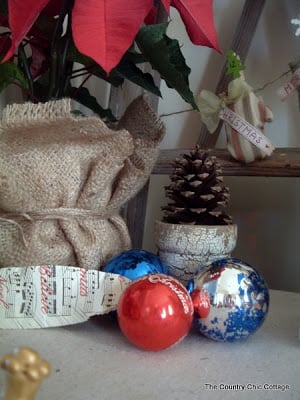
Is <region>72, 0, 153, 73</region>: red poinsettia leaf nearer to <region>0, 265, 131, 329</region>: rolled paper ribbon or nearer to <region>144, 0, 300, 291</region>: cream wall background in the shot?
<region>0, 265, 131, 329</region>: rolled paper ribbon

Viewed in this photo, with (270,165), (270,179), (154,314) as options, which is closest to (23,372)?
(154,314)

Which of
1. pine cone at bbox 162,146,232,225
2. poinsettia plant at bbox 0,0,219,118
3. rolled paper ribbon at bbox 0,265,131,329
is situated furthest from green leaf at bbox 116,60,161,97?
rolled paper ribbon at bbox 0,265,131,329

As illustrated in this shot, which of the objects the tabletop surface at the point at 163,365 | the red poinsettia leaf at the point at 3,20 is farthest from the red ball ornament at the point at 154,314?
the red poinsettia leaf at the point at 3,20

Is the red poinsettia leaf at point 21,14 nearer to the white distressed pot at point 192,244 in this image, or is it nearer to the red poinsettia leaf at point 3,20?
the red poinsettia leaf at point 3,20

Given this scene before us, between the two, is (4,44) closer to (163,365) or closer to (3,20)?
(3,20)

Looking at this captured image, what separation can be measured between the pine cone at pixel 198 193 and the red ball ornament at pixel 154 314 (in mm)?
167

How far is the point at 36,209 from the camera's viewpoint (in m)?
0.46

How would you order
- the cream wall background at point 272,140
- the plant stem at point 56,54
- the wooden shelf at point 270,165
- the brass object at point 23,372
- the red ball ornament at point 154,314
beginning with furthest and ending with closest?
the cream wall background at point 272,140 < the wooden shelf at point 270,165 < the plant stem at point 56,54 < the red ball ornament at point 154,314 < the brass object at point 23,372

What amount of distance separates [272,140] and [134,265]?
399 mm

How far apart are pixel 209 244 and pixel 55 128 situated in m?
0.22

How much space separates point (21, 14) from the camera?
39 cm

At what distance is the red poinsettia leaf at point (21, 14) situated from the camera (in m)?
0.39

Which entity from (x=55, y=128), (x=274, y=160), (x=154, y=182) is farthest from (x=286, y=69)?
(x=55, y=128)

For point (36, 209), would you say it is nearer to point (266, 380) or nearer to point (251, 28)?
point (266, 380)
